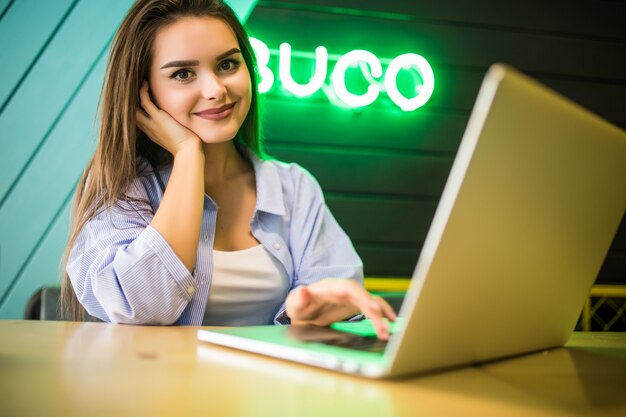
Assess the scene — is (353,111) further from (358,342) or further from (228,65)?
Answer: (358,342)

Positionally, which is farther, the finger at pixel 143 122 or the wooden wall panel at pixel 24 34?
the wooden wall panel at pixel 24 34

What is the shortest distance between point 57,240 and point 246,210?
5.06 ft

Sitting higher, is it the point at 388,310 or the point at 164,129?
the point at 164,129

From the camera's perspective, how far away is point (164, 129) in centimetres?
153

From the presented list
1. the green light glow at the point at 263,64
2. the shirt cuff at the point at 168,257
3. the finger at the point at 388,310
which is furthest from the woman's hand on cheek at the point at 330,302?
the green light glow at the point at 263,64

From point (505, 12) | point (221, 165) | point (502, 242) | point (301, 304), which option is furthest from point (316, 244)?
point (505, 12)

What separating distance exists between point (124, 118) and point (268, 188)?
358mm

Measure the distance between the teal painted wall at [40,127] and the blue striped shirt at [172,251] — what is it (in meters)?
1.45

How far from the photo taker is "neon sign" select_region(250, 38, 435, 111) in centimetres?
303

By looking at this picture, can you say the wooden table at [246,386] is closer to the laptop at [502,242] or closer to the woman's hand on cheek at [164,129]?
the laptop at [502,242]

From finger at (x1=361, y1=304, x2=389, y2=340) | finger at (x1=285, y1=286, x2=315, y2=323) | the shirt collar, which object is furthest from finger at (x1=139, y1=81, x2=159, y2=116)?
finger at (x1=361, y1=304, x2=389, y2=340)

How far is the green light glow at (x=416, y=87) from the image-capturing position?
3.20 metres

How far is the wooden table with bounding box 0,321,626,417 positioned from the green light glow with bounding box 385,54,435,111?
96.8 inches

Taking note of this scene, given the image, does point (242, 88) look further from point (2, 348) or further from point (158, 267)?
point (2, 348)
